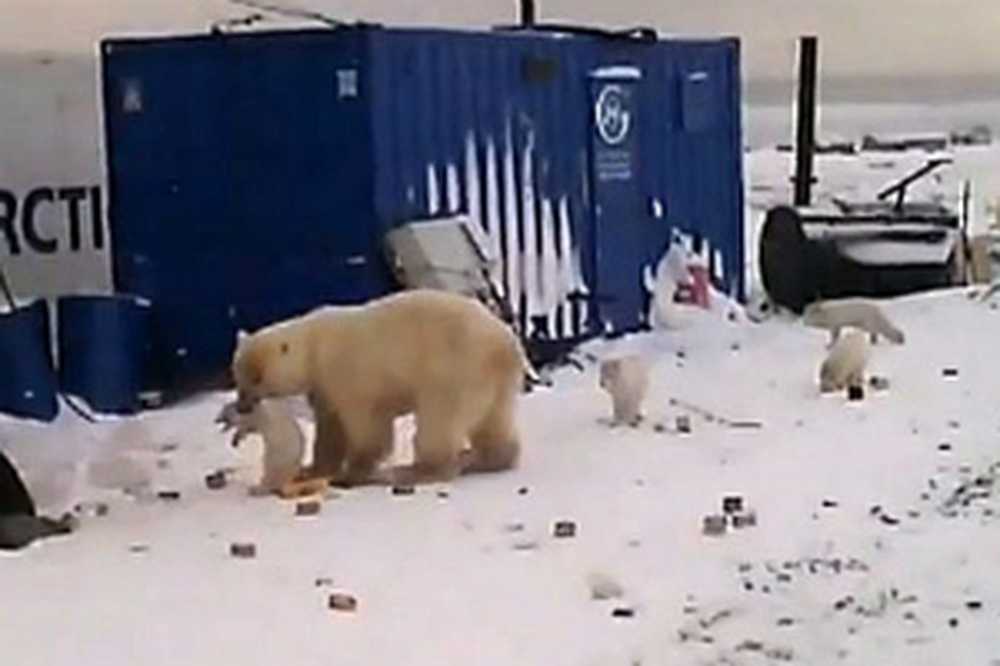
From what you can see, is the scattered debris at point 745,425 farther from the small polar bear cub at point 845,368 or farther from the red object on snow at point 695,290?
the red object on snow at point 695,290

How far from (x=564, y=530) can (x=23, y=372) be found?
3.55m

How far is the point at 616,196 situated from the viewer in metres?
12.4

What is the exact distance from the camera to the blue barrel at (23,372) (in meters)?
9.66

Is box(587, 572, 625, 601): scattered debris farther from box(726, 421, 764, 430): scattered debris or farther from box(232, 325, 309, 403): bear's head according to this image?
box(726, 421, 764, 430): scattered debris

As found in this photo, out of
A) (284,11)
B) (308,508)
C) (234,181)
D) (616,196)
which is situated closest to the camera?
(308,508)

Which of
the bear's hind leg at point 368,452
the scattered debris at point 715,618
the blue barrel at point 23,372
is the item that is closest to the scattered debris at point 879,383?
the bear's hind leg at point 368,452

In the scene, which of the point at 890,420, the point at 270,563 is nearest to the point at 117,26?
the point at 890,420

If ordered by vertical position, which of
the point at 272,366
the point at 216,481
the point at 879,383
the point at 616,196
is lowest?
the point at 879,383

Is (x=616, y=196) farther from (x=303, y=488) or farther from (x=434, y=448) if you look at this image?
(x=303, y=488)

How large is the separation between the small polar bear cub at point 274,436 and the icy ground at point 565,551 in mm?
164

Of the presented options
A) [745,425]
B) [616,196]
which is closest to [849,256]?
[616,196]

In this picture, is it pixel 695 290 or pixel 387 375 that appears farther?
pixel 695 290

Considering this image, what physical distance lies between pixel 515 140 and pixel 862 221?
4197 millimetres

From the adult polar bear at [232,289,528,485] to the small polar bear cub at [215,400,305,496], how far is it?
63 millimetres
